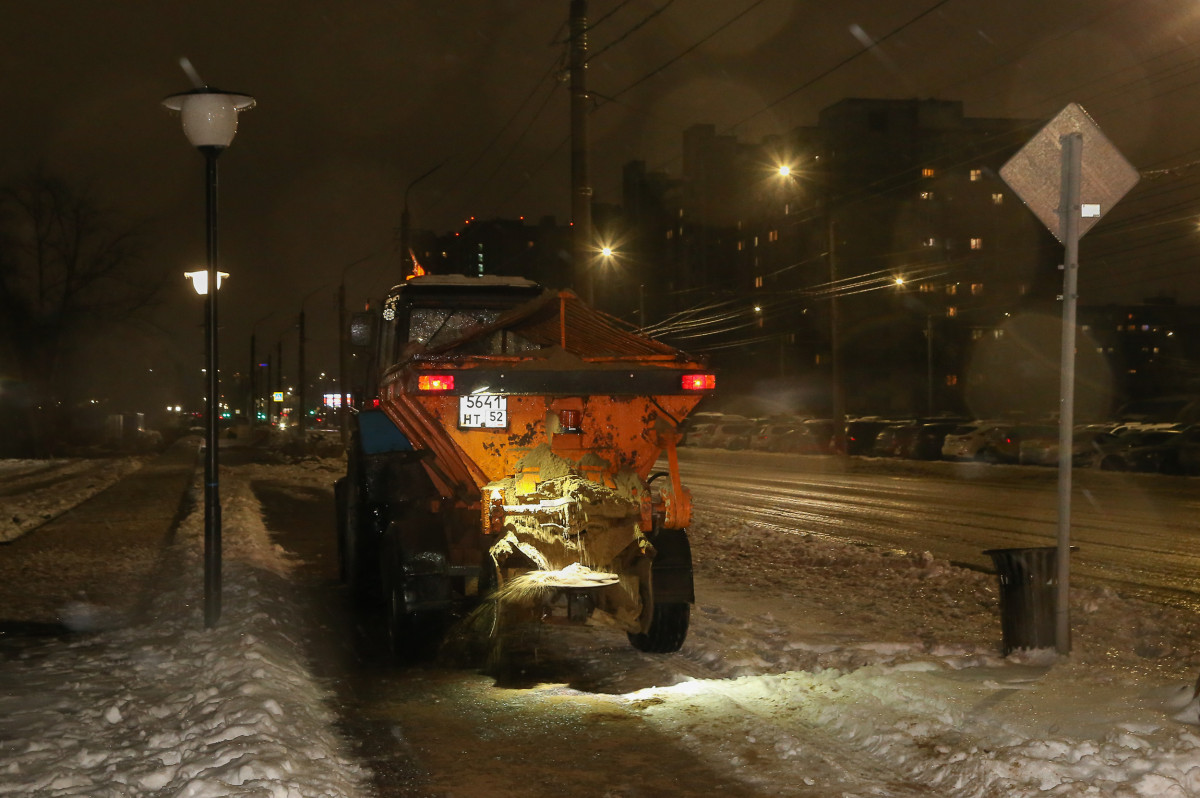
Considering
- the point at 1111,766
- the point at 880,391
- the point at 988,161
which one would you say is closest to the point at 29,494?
the point at 1111,766

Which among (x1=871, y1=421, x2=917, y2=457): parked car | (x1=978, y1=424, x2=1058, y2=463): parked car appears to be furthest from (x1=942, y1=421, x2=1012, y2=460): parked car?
(x1=871, y1=421, x2=917, y2=457): parked car

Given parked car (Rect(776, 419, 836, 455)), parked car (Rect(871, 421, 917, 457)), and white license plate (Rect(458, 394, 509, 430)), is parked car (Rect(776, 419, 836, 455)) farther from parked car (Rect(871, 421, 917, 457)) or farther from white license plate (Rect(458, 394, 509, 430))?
white license plate (Rect(458, 394, 509, 430))

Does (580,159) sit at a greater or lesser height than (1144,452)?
greater

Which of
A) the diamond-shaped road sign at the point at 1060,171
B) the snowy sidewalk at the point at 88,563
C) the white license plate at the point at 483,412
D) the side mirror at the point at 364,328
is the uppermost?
the diamond-shaped road sign at the point at 1060,171

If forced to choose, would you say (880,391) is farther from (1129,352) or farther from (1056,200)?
(1056,200)

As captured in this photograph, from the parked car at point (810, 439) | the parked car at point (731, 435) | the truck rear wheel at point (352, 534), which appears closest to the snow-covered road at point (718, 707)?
the truck rear wheel at point (352, 534)

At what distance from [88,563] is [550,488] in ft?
29.3

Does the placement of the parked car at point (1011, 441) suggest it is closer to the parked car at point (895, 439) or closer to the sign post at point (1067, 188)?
the parked car at point (895, 439)

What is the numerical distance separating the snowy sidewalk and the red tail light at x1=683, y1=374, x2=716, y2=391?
5799 mm

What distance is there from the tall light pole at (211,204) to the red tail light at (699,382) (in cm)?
399

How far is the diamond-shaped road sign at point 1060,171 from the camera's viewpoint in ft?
23.4

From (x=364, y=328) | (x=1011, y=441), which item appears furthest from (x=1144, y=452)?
(x=364, y=328)

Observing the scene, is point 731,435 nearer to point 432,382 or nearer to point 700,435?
point 700,435

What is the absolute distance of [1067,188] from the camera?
23.6 ft
